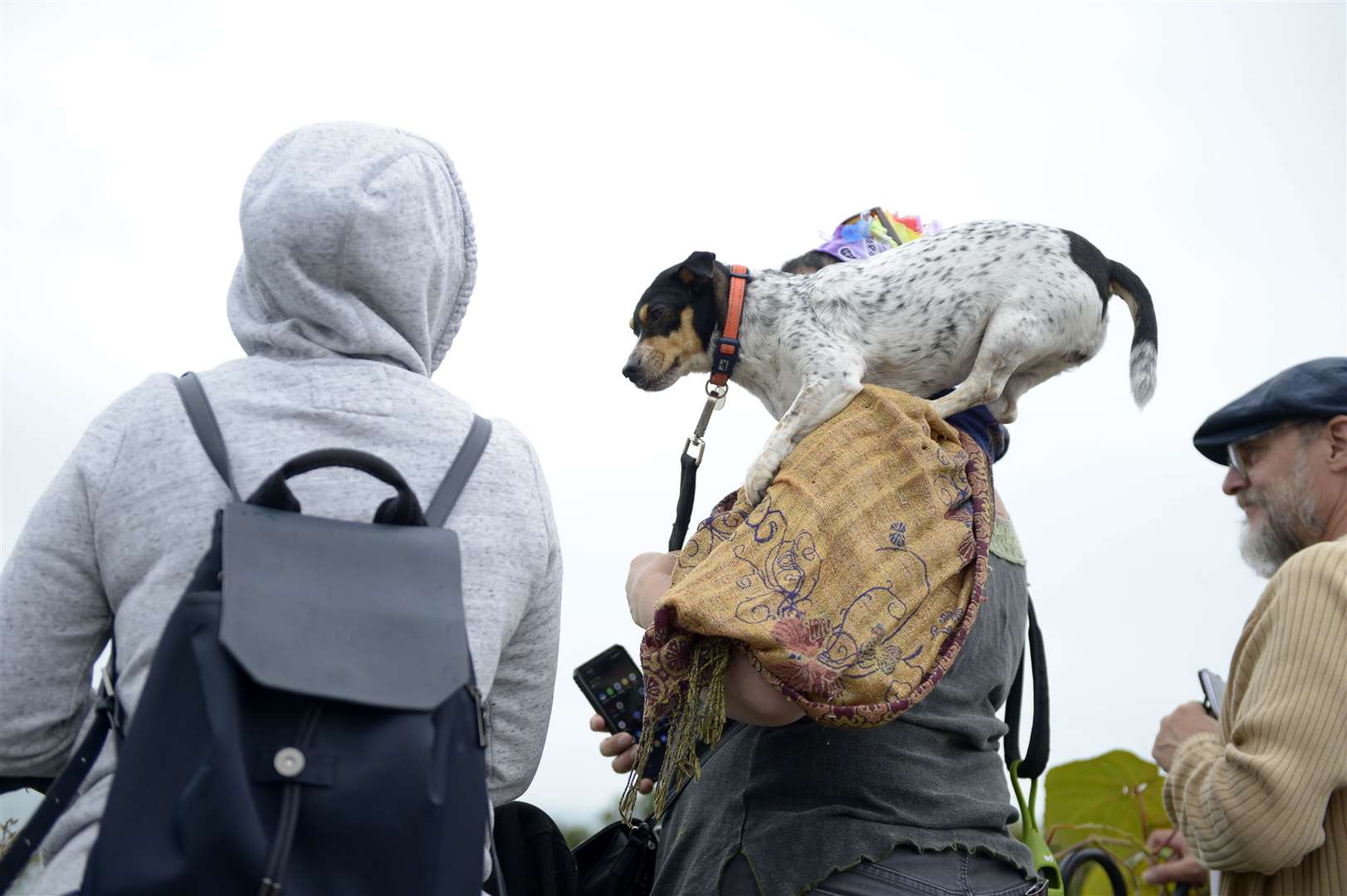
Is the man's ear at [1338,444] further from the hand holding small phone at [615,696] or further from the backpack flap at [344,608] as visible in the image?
the backpack flap at [344,608]

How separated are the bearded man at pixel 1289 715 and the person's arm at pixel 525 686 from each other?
3.84 ft

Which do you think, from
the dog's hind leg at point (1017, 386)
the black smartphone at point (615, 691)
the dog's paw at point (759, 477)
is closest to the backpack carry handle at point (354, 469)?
the dog's paw at point (759, 477)

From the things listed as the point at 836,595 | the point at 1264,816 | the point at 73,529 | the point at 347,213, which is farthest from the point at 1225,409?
the point at 73,529

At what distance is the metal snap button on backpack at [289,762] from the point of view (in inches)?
44.2

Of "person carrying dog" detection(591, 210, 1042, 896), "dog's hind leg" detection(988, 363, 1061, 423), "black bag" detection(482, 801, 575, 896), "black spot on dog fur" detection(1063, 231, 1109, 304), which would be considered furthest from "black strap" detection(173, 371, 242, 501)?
"black spot on dog fur" detection(1063, 231, 1109, 304)

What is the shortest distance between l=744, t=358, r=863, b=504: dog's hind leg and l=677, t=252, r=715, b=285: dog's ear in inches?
15.4

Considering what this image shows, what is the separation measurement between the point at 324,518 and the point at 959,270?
130cm

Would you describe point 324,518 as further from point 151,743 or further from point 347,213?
point 347,213

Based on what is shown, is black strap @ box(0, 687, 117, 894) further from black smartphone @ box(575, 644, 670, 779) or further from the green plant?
the green plant

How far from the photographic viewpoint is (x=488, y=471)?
1469 millimetres

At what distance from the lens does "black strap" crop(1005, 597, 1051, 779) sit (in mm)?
2197

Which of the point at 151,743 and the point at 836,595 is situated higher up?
the point at 836,595

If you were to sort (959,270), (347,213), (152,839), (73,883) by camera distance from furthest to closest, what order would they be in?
1. (959,270)
2. (347,213)
3. (73,883)
4. (152,839)

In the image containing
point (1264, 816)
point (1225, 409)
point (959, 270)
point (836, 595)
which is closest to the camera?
point (836, 595)
